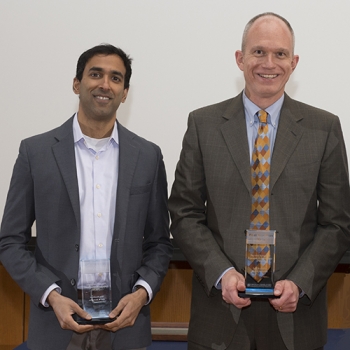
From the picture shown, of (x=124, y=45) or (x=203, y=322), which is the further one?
(x=124, y=45)

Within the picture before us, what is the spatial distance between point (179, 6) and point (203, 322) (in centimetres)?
172

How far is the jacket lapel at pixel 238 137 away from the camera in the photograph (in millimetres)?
2062

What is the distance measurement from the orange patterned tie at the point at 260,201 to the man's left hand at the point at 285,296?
8cm

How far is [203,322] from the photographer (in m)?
2.09

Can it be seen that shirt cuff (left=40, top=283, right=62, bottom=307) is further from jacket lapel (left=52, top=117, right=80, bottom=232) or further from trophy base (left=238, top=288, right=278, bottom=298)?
trophy base (left=238, top=288, right=278, bottom=298)

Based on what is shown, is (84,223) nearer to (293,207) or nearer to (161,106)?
(293,207)

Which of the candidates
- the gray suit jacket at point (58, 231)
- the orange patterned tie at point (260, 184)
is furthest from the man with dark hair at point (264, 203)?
the gray suit jacket at point (58, 231)

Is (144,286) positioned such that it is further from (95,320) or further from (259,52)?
(259,52)

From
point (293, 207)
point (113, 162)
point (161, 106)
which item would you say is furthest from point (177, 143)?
point (293, 207)

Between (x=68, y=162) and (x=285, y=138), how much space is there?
2.55ft

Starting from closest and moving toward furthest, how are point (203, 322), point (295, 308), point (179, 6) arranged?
1. point (295, 308)
2. point (203, 322)
3. point (179, 6)

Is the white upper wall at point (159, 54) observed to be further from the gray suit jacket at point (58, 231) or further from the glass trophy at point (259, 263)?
the glass trophy at point (259, 263)

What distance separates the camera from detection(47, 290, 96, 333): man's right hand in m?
1.91

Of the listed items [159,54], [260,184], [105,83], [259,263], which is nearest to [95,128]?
[105,83]
